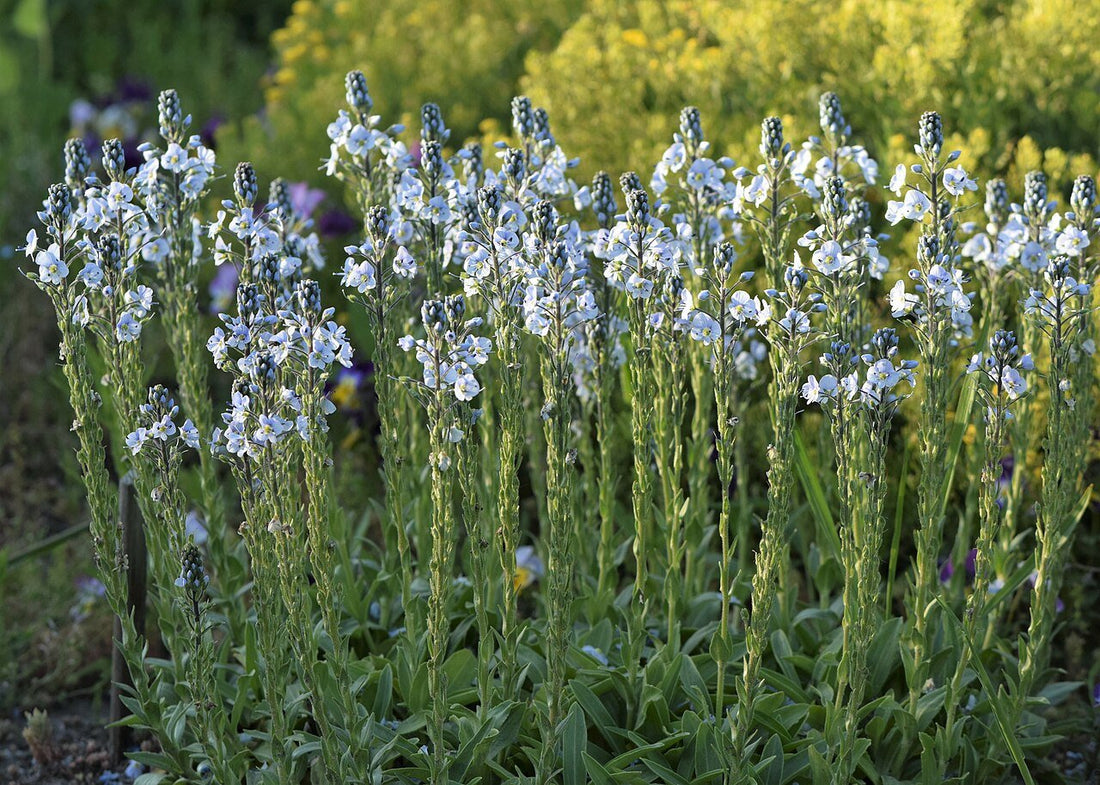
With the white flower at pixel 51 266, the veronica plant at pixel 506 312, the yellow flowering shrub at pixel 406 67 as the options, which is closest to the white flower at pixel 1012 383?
the veronica plant at pixel 506 312

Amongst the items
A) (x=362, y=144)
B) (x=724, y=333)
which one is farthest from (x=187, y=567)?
(x=724, y=333)

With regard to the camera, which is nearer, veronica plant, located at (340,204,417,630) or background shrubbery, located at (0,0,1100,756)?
veronica plant, located at (340,204,417,630)

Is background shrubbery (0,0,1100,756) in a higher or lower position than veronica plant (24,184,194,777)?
higher

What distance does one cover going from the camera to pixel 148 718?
3014mm

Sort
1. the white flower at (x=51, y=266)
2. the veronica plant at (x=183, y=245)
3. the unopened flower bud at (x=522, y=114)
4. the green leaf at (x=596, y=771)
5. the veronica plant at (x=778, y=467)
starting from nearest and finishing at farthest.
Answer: the veronica plant at (x=778, y=467) < the white flower at (x=51, y=266) < the green leaf at (x=596, y=771) < the veronica plant at (x=183, y=245) < the unopened flower bud at (x=522, y=114)

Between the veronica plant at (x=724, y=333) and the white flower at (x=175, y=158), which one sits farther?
the white flower at (x=175, y=158)

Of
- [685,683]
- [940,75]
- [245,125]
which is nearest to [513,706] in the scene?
[685,683]

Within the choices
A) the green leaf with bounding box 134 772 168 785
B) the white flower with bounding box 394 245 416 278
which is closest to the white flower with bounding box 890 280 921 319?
the white flower with bounding box 394 245 416 278

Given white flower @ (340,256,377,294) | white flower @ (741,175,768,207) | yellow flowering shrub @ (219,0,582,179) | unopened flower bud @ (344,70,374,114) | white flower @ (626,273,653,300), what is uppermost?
yellow flowering shrub @ (219,0,582,179)

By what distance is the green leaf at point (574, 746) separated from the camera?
2877 millimetres

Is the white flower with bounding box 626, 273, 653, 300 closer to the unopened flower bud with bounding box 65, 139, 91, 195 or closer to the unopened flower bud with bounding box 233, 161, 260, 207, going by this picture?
the unopened flower bud with bounding box 233, 161, 260, 207

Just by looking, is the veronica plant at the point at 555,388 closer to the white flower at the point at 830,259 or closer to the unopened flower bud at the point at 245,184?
the white flower at the point at 830,259

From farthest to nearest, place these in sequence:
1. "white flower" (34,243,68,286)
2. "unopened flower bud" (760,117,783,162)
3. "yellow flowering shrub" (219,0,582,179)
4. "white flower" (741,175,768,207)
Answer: "yellow flowering shrub" (219,0,582,179) → "white flower" (741,175,768,207) → "unopened flower bud" (760,117,783,162) → "white flower" (34,243,68,286)

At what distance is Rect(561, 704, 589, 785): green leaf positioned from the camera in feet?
9.44
